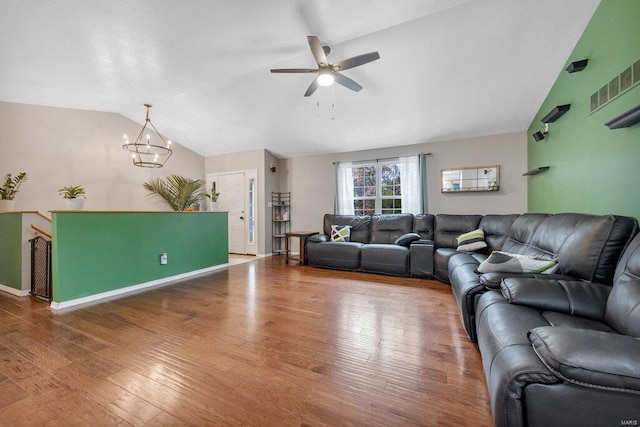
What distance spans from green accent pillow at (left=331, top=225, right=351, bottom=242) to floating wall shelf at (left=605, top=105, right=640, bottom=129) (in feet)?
12.1

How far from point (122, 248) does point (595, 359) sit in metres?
4.14

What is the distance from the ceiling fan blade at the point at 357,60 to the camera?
258cm

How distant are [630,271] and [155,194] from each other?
700 centimetres

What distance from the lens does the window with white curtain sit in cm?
508

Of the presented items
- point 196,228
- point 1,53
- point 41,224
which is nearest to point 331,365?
point 196,228

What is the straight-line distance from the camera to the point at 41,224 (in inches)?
131

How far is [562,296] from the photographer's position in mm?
1421

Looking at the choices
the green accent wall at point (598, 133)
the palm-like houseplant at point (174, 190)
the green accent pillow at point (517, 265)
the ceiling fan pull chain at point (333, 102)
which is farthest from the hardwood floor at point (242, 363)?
the palm-like houseplant at point (174, 190)

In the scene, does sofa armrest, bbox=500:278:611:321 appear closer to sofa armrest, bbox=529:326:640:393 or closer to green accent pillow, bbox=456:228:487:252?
sofa armrest, bbox=529:326:640:393

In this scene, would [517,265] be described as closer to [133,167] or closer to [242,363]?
[242,363]

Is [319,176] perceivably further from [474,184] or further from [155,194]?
[155,194]

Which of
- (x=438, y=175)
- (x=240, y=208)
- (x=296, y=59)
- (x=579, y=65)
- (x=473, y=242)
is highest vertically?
(x=296, y=59)

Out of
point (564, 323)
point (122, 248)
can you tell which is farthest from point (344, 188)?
point (564, 323)

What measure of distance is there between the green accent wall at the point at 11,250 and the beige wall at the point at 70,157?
105cm
